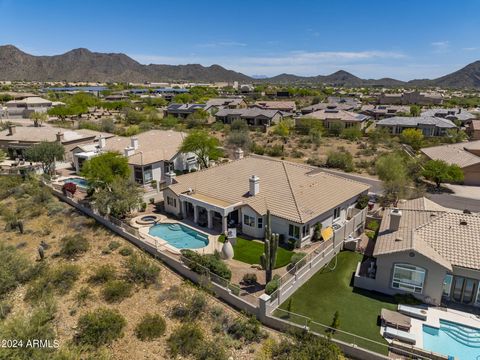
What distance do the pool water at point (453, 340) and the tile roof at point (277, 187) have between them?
10408 millimetres

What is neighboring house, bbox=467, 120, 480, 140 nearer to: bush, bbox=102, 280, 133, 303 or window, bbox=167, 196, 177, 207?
window, bbox=167, 196, 177, 207

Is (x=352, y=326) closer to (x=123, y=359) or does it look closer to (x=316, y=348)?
(x=316, y=348)

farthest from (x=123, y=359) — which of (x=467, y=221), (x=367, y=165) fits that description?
(x=367, y=165)

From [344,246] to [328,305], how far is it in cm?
790

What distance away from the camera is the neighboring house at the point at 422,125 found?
7150 cm

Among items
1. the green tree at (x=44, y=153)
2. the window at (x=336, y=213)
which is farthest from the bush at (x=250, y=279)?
the green tree at (x=44, y=153)

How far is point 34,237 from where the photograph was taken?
94.2ft

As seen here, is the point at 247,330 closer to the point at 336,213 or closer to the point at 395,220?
the point at 395,220

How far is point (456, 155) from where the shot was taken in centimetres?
4609

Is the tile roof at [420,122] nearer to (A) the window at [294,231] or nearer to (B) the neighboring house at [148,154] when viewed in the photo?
(B) the neighboring house at [148,154]

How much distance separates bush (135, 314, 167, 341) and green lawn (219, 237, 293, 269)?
7723mm

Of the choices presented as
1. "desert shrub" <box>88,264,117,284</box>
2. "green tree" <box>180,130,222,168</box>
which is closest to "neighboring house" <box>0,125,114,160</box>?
"green tree" <box>180,130,222,168</box>

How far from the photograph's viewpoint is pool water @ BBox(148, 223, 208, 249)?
26822mm

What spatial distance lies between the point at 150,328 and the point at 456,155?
4588 centimetres
